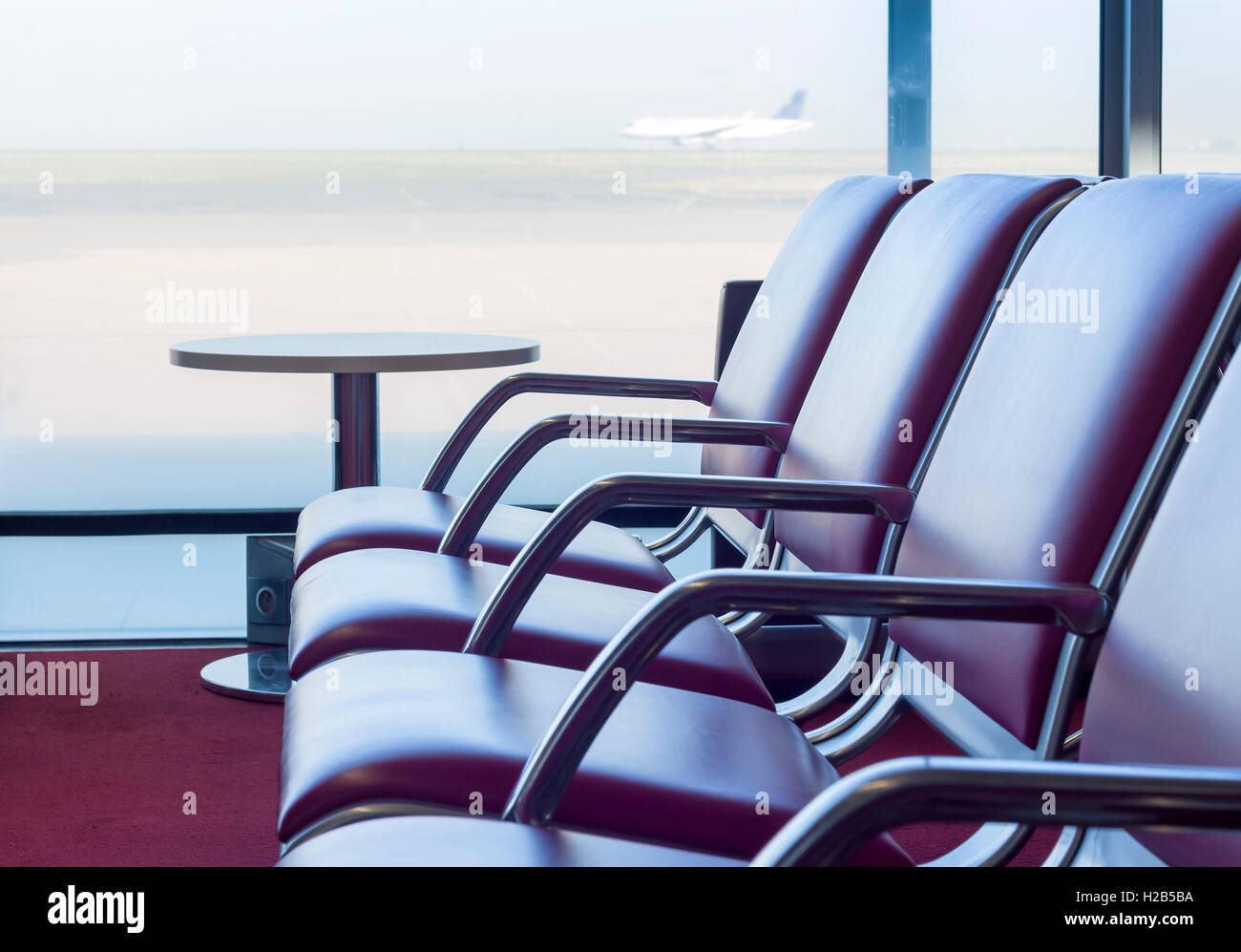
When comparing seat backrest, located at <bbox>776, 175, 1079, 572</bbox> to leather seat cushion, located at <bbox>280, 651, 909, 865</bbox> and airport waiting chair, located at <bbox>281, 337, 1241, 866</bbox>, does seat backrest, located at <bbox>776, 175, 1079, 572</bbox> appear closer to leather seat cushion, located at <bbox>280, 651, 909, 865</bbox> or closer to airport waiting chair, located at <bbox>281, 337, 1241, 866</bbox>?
Result: leather seat cushion, located at <bbox>280, 651, 909, 865</bbox>

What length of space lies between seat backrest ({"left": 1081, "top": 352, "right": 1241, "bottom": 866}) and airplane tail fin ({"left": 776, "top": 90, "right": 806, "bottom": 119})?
336 centimetres

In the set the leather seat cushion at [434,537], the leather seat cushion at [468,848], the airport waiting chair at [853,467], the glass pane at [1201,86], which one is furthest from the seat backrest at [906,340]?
the glass pane at [1201,86]

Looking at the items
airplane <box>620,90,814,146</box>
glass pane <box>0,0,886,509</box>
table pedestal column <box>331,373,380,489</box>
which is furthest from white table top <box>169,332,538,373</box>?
airplane <box>620,90,814,146</box>

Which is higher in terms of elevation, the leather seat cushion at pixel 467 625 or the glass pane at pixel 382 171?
the glass pane at pixel 382 171

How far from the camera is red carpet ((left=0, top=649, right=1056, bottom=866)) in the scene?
1.87 m

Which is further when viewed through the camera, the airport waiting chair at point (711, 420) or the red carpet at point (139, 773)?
the red carpet at point (139, 773)

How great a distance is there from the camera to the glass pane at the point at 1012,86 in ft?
12.3

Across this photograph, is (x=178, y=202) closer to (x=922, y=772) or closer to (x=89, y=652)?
(x=89, y=652)

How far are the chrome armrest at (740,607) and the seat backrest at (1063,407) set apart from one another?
0.04m

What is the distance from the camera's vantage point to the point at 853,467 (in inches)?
53.9

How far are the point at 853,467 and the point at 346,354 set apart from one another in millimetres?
1195

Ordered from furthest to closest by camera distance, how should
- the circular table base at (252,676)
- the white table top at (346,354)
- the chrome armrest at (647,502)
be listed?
the circular table base at (252,676)
the white table top at (346,354)
the chrome armrest at (647,502)

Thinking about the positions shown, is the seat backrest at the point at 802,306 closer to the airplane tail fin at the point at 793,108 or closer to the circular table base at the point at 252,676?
the circular table base at the point at 252,676

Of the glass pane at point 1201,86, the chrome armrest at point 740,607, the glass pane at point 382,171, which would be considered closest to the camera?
the chrome armrest at point 740,607
